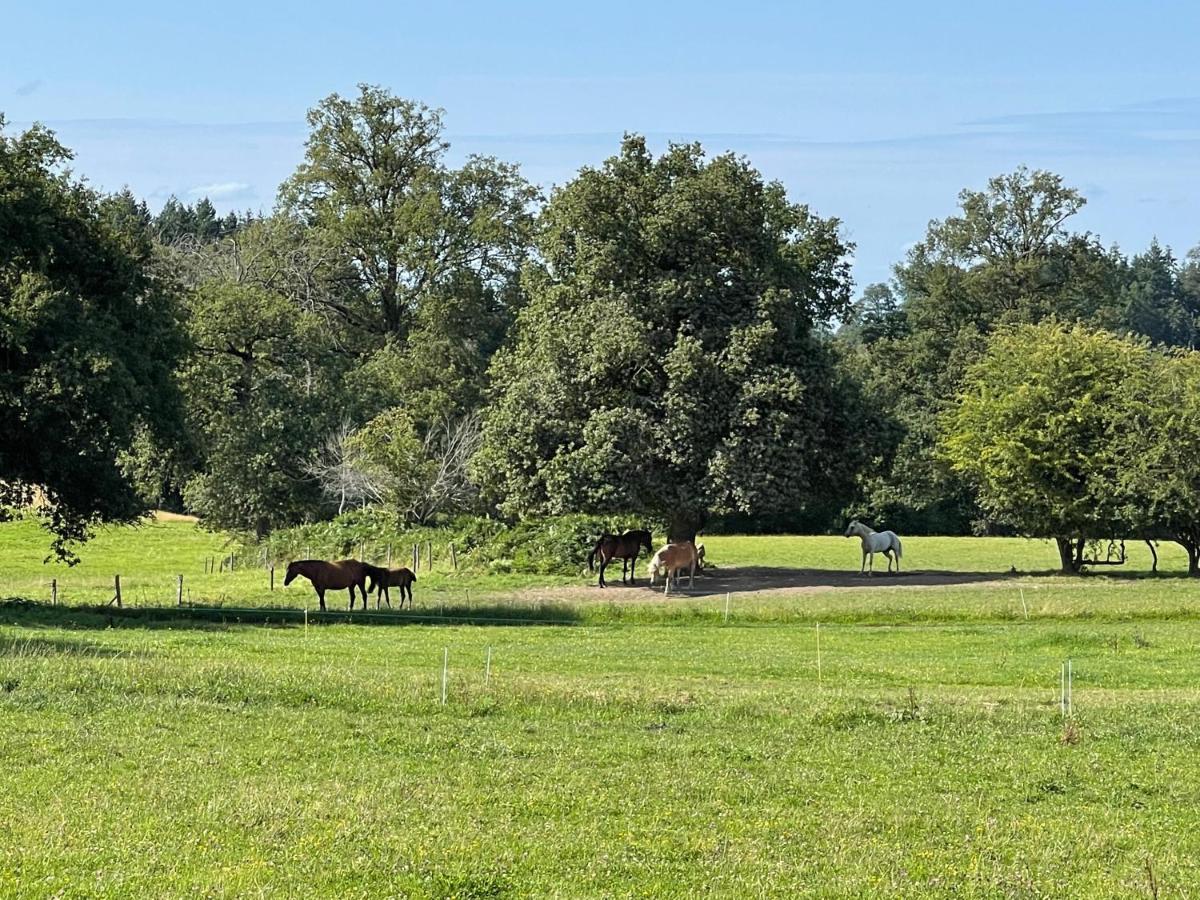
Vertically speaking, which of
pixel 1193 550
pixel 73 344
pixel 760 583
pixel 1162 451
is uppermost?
pixel 73 344

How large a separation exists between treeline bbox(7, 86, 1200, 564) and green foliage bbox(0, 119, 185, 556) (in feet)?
0.26

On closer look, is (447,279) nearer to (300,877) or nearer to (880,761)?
(880,761)

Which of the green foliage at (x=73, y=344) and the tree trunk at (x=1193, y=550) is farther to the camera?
the tree trunk at (x=1193, y=550)

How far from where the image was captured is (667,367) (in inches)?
1893

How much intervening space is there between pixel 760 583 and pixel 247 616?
19274 millimetres

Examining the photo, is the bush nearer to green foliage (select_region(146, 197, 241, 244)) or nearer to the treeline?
the treeline

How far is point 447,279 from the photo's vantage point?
2891 inches

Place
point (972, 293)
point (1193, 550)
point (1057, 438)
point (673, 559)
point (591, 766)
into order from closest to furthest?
point (591, 766)
point (673, 559)
point (1057, 438)
point (1193, 550)
point (972, 293)

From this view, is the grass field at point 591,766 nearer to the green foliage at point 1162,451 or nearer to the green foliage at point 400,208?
the green foliage at point 1162,451

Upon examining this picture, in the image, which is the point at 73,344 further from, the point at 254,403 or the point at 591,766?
the point at 254,403

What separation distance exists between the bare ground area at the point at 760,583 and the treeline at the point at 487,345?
2608 mm

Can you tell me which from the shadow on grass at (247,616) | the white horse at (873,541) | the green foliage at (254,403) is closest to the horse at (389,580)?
the shadow on grass at (247,616)

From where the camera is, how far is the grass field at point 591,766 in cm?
1137

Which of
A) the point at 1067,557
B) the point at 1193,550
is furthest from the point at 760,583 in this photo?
the point at 1193,550
